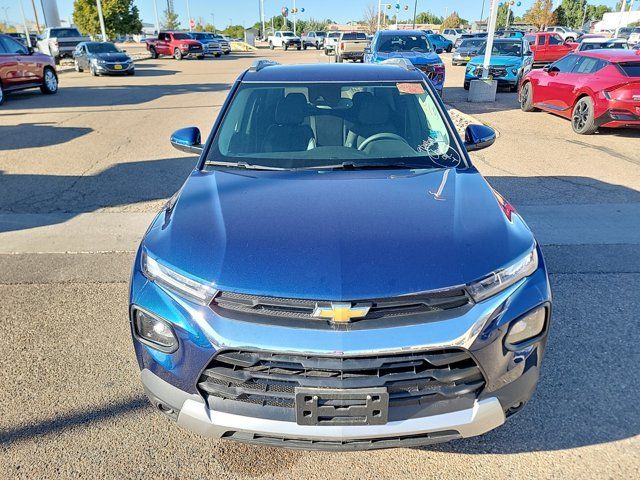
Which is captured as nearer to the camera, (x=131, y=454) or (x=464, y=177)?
(x=131, y=454)

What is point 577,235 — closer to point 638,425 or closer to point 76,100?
point 638,425

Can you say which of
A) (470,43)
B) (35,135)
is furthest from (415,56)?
(470,43)

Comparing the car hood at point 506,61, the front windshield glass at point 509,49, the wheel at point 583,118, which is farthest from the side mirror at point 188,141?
the front windshield glass at point 509,49

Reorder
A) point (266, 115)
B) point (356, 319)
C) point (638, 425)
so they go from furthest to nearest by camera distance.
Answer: point (266, 115) < point (638, 425) < point (356, 319)

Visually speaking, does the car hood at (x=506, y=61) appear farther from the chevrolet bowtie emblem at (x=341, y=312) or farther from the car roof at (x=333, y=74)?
the chevrolet bowtie emblem at (x=341, y=312)

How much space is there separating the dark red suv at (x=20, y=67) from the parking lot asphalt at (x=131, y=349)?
24.4ft

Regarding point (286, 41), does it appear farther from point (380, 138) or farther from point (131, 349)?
point (131, 349)

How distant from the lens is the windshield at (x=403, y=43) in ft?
45.2

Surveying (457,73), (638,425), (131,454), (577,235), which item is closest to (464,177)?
(638,425)

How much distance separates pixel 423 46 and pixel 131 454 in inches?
A: 550

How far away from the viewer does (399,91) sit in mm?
3525

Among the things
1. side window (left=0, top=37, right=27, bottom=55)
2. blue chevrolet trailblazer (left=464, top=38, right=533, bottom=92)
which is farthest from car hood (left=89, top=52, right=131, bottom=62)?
blue chevrolet trailblazer (left=464, top=38, right=533, bottom=92)

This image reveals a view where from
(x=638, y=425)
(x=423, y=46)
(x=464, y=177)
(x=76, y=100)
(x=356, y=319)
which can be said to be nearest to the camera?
(x=356, y=319)

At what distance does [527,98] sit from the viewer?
39.9ft
